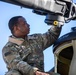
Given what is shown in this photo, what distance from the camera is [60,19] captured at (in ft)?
9.78

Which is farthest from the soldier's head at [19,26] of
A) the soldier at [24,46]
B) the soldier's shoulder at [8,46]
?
the soldier's shoulder at [8,46]

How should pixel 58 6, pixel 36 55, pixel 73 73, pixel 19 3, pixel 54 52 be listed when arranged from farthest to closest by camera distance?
pixel 36 55 < pixel 54 52 < pixel 73 73 < pixel 58 6 < pixel 19 3

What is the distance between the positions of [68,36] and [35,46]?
1.78 feet

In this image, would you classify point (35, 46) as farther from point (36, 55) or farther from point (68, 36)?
point (68, 36)

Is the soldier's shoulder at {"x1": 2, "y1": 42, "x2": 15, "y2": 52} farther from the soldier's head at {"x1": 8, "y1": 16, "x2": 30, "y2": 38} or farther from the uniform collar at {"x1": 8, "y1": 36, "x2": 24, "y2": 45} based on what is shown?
the soldier's head at {"x1": 8, "y1": 16, "x2": 30, "y2": 38}

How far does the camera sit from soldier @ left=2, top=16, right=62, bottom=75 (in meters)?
3.46

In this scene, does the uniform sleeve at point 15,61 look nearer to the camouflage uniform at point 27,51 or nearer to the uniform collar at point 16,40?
the camouflage uniform at point 27,51

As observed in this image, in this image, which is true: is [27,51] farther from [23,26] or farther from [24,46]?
Answer: [23,26]

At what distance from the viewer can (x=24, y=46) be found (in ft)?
11.9

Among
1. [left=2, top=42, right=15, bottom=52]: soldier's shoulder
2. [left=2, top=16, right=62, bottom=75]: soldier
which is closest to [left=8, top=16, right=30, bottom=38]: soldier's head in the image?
[left=2, top=16, right=62, bottom=75]: soldier

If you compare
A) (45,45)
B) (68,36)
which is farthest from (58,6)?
(45,45)

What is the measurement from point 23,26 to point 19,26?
0.06 metres

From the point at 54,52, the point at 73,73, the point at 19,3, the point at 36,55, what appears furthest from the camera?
the point at 36,55

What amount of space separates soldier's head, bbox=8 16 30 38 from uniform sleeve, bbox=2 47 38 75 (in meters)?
0.25
